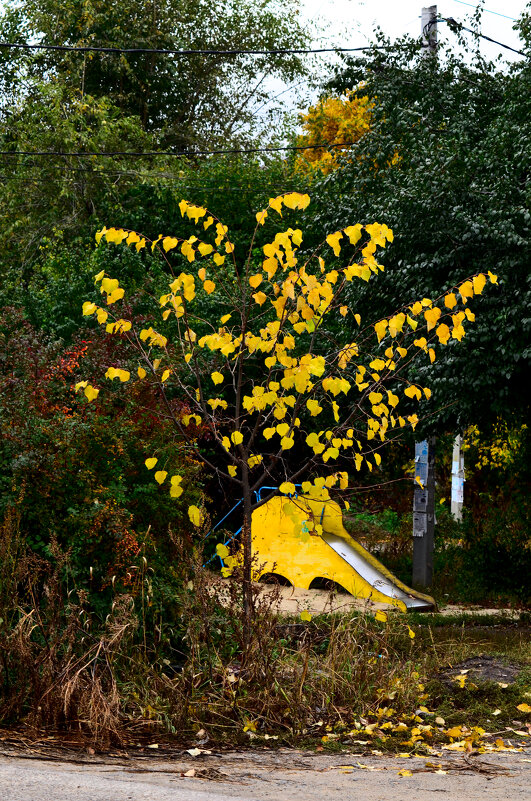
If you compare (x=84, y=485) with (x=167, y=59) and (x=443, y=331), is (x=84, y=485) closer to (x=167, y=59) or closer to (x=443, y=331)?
(x=443, y=331)

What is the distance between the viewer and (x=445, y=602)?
12.9 metres

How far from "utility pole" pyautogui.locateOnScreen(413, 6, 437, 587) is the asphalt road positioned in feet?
26.7

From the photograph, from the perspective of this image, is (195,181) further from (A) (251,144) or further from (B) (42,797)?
(B) (42,797)

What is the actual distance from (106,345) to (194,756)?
6.31 m

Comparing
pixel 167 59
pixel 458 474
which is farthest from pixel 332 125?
pixel 458 474

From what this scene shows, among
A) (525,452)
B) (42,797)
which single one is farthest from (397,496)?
(42,797)

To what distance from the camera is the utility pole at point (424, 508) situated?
534 inches

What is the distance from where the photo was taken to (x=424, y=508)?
1368 centimetres

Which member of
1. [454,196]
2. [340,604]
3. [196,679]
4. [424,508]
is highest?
[454,196]

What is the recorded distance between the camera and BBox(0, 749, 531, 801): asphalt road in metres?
4.16

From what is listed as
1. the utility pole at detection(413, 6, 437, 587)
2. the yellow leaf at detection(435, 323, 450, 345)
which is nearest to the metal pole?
the utility pole at detection(413, 6, 437, 587)

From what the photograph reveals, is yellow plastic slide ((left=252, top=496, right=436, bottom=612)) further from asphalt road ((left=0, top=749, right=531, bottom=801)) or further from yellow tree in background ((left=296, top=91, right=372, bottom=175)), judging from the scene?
yellow tree in background ((left=296, top=91, right=372, bottom=175))

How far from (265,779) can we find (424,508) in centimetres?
918

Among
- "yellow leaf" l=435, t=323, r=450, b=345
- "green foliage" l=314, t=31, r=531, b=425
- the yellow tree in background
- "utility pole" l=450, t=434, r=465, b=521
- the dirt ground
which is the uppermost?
the yellow tree in background
